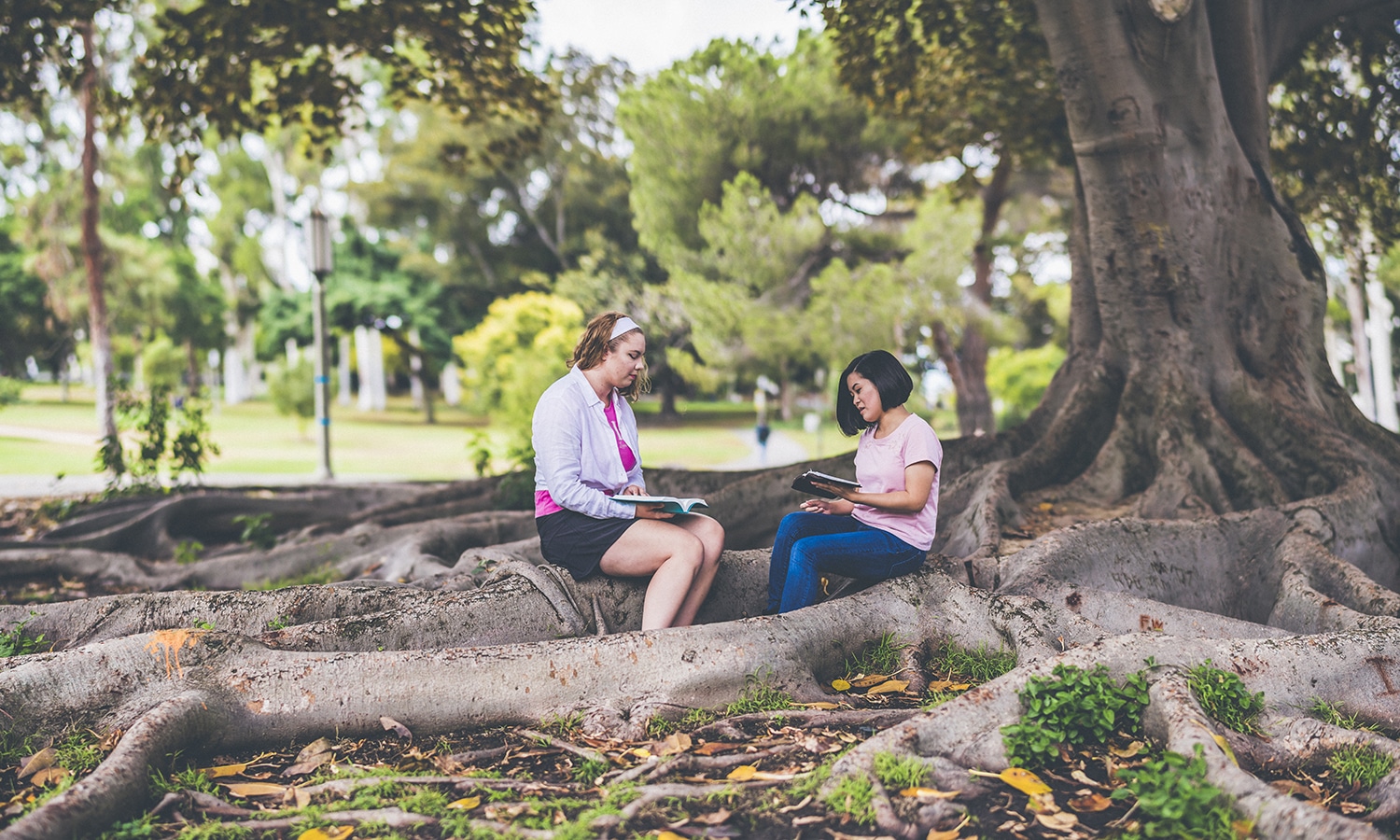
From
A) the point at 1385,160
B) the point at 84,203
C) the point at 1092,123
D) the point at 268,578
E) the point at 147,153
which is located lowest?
the point at 268,578

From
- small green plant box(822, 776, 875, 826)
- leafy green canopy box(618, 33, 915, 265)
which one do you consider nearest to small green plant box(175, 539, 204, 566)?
small green plant box(822, 776, 875, 826)

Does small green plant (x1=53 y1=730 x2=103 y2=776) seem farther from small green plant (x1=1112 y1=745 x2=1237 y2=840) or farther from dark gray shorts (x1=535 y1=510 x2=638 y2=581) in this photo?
small green plant (x1=1112 y1=745 x2=1237 y2=840)

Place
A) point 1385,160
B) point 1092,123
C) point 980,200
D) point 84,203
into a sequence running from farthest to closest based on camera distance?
1. point 980,200
2. point 84,203
3. point 1385,160
4. point 1092,123

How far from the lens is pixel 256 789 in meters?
3.02

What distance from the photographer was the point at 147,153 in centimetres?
4244

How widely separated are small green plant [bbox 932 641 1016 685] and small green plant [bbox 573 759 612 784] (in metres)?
1.68

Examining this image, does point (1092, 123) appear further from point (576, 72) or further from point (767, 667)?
point (576, 72)

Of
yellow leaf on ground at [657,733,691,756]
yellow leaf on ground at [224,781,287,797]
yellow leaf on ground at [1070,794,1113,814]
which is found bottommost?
yellow leaf on ground at [1070,794,1113,814]

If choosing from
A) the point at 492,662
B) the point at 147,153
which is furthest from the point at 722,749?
the point at 147,153

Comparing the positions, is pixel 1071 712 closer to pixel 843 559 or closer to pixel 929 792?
pixel 929 792

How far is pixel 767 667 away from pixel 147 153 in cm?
4778

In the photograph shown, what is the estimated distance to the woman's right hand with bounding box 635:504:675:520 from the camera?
4078 millimetres

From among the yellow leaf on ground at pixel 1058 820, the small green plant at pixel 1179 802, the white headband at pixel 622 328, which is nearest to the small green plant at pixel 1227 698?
the small green plant at pixel 1179 802

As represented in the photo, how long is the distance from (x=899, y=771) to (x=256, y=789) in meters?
2.02
